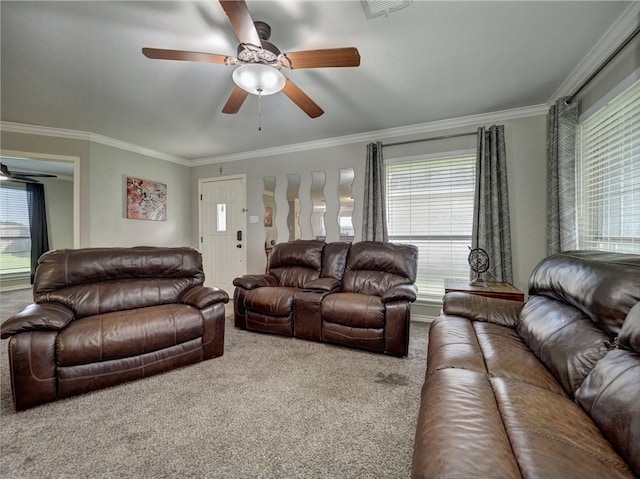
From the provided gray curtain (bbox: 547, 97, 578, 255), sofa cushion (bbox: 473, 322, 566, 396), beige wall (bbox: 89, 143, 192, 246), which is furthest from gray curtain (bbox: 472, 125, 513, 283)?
beige wall (bbox: 89, 143, 192, 246)

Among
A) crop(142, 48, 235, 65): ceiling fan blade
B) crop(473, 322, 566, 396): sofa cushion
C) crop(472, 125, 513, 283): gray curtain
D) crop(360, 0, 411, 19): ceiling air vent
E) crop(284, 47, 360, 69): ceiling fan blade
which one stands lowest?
crop(473, 322, 566, 396): sofa cushion

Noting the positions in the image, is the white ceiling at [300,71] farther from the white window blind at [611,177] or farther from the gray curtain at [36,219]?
the gray curtain at [36,219]

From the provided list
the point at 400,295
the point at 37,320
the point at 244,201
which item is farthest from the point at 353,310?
the point at 244,201

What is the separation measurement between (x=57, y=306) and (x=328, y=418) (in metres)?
2.09

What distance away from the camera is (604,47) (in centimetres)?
207

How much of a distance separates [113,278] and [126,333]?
70 centimetres

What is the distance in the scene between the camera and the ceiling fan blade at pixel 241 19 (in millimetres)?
1379

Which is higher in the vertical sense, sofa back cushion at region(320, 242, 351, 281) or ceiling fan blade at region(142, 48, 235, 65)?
ceiling fan blade at region(142, 48, 235, 65)

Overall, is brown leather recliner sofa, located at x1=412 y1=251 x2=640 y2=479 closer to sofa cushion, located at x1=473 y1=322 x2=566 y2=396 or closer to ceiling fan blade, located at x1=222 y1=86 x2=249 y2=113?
sofa cushion, located at x1=473 y1=322 x2=566 y2=396

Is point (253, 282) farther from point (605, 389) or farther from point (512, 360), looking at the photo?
point (605, 389)

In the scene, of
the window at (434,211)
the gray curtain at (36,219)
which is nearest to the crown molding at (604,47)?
the window at (434,211)

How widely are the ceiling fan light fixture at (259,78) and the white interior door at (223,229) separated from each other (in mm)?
2980

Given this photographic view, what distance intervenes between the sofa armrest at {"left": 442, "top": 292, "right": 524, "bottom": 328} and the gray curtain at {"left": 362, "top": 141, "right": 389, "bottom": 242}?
1671mm

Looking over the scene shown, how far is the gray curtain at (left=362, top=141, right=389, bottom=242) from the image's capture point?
372 cm
